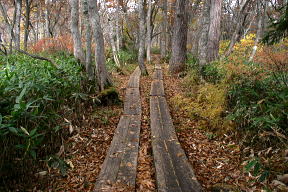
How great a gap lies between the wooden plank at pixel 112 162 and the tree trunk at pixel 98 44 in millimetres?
2148

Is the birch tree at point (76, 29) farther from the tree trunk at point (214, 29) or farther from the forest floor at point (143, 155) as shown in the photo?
the tree trunk at point (214, 29)

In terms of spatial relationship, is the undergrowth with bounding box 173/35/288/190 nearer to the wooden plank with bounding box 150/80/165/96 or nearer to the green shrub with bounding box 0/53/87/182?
the wooden plank with bounding box 150/80/165/96

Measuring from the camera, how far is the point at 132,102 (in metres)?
6.39

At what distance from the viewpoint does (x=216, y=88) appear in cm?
A: 544

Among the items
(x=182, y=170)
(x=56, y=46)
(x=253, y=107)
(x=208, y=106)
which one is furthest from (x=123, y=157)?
(x=56, y=46)

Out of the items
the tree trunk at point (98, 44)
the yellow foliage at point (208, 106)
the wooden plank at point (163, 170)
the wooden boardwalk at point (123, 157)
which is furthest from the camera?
the tree trunk at point (98, 44)

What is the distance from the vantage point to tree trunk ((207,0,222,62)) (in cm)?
813

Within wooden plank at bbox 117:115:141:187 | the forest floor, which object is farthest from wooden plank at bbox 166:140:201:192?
wooden plank at bbox 117:115:141:187

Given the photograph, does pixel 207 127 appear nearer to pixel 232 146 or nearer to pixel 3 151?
pixel 232 146

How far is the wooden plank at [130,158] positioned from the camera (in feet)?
9.68

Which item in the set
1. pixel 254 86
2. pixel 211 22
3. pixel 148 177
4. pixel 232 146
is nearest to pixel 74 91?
pixel 148 177

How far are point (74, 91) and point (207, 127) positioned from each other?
321 centimetres

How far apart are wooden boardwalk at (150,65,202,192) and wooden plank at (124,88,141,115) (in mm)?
571

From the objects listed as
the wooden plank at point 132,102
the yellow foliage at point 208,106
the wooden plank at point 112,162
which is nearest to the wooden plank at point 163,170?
the wooden plank at point 112,162
